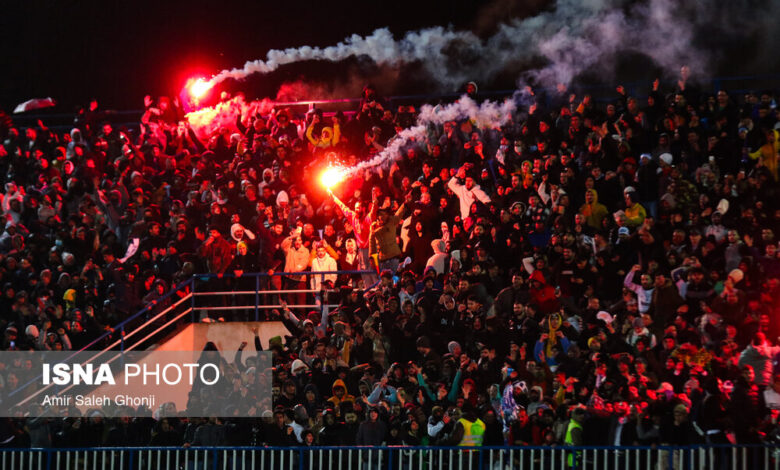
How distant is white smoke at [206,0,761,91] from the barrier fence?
7.94m

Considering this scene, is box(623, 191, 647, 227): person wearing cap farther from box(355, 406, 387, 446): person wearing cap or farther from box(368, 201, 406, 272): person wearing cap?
box(355, 406, 387, 446): person wearing cap

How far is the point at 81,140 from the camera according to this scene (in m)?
21.8

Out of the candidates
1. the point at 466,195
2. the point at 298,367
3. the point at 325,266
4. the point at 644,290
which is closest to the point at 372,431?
the point at 298,367

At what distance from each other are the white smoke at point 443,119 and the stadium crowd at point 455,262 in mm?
152

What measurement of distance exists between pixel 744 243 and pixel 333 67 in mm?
10440

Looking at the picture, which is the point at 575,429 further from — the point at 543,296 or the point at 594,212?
the point at 594,212

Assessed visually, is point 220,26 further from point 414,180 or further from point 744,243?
point 744,243

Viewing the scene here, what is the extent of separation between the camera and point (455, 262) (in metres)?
16.1

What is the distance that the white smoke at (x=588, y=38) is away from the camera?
19172 mm

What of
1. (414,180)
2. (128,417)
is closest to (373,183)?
(414,180)

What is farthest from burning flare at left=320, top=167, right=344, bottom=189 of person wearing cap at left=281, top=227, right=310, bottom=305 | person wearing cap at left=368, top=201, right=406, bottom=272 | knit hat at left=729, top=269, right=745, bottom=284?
knit hat at left=729, top=269, right=745, bottom=284

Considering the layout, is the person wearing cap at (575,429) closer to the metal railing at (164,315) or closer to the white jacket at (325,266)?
the metal railing at (164,315)

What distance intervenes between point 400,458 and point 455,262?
344cm

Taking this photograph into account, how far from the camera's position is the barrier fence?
12.6 meters
